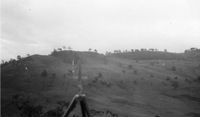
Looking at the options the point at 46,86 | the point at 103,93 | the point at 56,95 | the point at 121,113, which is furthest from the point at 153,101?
the point at 46,86

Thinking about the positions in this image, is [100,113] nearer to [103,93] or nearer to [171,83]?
[103,93]

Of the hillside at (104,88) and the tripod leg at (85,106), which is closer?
the tripod leg at (85,106)

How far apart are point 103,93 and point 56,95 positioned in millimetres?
6718

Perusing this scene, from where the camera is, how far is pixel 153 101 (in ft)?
88.0

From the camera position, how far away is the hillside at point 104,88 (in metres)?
22.3

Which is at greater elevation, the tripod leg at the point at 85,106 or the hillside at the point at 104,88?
the tripod leg at the point at 85,106

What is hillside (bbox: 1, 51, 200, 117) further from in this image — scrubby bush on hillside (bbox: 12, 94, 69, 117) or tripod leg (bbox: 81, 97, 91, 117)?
tripod leg (bbox: 81, 97, 91, 117)

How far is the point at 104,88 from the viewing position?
29.9 m

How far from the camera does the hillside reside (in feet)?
73.3

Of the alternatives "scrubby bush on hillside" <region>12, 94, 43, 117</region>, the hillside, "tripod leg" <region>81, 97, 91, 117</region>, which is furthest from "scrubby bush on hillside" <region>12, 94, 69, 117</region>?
"tripod leg" <region>81, 97, 91, 117</region>

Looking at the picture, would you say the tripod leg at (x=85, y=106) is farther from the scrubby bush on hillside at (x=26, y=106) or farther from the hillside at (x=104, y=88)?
the scrubby bush on hillside at (x=26, y=106)

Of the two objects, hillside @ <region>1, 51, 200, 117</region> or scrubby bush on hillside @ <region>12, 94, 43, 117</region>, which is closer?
scrubby bush on hillside @ <region>12, 94, 43, 117</region>

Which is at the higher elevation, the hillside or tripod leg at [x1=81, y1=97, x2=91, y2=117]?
tripod leg at [x1=81, y1=97, x2=91, y2=117]

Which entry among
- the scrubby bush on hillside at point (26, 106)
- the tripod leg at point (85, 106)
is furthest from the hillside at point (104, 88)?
the tripod leg at point (85, 106)
